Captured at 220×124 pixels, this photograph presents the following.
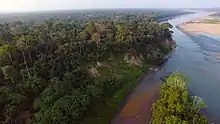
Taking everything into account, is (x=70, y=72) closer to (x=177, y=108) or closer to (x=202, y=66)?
(x=177, y=108)

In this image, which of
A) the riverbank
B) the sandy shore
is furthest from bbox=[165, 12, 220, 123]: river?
the sandy shore

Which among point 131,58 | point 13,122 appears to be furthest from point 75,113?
point 131,58

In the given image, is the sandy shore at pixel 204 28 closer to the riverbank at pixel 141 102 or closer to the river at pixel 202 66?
the river at pixel 202 66

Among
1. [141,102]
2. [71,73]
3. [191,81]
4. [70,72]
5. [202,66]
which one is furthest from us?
[202,66]

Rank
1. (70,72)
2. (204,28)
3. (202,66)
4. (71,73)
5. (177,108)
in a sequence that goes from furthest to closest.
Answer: (204,28)
(202,66)
(70,72)
(71,73)
(177,108)

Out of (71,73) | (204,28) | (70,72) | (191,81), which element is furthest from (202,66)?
(204,28)

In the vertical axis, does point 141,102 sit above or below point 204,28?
above

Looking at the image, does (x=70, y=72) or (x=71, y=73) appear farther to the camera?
(x=70, y=72)
